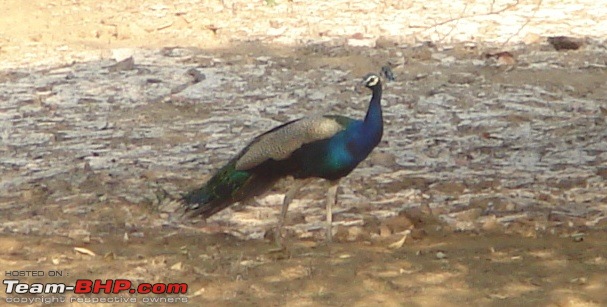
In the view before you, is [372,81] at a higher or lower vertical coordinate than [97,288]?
higher

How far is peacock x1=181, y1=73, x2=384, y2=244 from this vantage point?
5750 millimetres

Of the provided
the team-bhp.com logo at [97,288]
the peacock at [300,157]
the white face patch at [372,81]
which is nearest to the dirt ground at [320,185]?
the team-bhp.com logo at [97,288]

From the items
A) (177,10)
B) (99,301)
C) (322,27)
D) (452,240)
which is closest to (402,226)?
(452,240)

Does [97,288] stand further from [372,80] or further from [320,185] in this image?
[320,185]

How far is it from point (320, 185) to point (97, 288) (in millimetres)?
2191

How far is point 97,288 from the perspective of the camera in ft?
15.9

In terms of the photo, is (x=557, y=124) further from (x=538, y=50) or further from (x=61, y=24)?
(x=61, y=24)

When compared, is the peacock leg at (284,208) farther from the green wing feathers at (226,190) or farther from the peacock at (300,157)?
the green wing feathers at (226,190)

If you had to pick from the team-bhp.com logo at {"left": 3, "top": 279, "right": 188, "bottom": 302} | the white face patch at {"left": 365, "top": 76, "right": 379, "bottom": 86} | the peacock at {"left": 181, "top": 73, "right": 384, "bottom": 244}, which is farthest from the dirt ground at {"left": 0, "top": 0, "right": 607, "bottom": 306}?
the white face patch at {"left": 365, "top": 76, "right": 379, "bottom": 86}

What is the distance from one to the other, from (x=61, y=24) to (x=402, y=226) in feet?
21.6

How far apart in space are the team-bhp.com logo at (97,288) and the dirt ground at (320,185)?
0.06 meters

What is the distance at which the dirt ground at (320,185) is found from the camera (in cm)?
499

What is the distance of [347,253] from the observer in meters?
5.54

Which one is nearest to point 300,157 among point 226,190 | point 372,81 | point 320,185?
point 226,190
